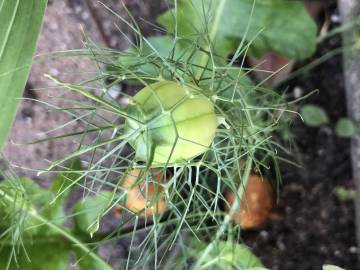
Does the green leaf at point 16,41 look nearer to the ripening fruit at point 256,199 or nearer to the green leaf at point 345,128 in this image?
the ripening fruit at point 256,199

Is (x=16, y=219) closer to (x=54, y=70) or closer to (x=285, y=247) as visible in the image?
(x=54, y=70)

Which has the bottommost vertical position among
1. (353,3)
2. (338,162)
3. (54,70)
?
(338,162)

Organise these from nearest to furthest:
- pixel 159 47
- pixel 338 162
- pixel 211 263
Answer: pixel 211 263
pixel 159 47
pixel 338 162

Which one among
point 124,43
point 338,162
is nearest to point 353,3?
point 338,162

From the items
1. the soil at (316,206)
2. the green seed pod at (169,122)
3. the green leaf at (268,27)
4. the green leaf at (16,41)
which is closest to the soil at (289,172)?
the soil at (316,206)

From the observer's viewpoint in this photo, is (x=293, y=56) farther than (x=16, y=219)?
Yes

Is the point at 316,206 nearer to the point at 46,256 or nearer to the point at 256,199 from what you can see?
the point at 256,199

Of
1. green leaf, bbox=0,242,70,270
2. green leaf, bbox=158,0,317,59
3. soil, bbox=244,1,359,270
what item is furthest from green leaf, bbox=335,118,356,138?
green leaf, bbox=0,242,70,270
